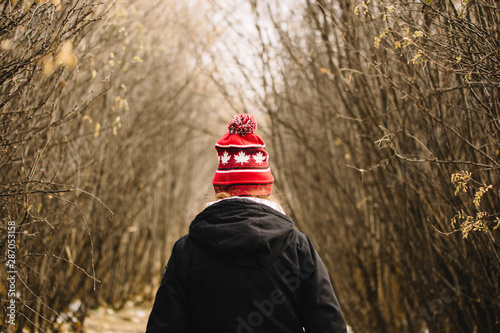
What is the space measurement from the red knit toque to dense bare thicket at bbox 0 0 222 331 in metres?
0.90

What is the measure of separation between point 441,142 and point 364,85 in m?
0.77

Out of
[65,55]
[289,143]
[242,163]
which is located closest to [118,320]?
[289,143]

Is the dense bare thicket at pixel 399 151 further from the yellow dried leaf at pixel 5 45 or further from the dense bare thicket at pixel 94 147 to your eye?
the yellow dried leaf at pixel 5 45

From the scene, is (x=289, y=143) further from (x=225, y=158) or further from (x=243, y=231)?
(x=243, y=231)

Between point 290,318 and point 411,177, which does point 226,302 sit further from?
point 411,177

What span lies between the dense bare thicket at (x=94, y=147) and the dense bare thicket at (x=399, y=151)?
4.34 feet

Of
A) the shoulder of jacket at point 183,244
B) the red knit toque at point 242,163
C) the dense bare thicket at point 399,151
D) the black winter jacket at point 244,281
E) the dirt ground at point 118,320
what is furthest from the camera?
the dirt ground at point 118,320

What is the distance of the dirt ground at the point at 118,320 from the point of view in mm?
5172

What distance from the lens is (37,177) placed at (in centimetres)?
335

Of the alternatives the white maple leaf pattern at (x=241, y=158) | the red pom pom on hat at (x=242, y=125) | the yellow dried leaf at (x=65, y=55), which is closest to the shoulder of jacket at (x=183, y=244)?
the white maple leaf pattern at (x=241, y=158)

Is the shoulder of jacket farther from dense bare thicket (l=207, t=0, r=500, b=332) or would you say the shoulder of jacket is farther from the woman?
dense bare thicket (l=207, t=0, r=500, b=332)

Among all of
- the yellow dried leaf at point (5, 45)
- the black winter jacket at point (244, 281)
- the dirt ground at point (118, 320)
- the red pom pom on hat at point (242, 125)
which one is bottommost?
the dirt ground at point (118, 320)

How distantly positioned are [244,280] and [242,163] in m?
0.49

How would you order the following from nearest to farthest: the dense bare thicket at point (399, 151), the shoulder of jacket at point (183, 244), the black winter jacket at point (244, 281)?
1. the black winter jacket at point (244, 281)
2. the shoulder of jacket at point (183, 244)
3. the dense bare thicket at point (399, 151)
